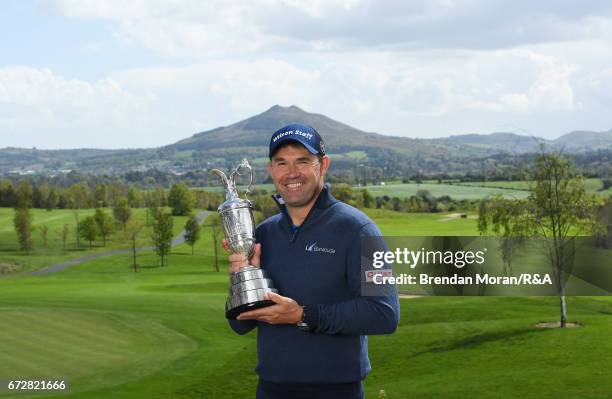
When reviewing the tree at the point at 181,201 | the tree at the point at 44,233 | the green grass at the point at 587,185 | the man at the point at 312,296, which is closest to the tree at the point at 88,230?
the tree at the point at 44,233

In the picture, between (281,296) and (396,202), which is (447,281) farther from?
(396,202)

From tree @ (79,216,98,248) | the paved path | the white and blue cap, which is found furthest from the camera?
tree @ (79,216,98,248)

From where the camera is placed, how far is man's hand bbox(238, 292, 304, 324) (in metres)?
4.53

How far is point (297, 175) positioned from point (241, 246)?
2.11 feet

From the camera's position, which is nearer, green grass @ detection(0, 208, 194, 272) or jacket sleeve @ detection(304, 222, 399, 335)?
jacket sleeve @ detection(304, 222, 399, 335)

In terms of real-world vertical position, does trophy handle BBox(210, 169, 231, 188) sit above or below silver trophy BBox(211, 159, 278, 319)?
above

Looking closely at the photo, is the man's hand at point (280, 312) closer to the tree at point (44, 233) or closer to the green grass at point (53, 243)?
the green grass at point (53, 243)

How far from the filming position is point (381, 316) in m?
4.61

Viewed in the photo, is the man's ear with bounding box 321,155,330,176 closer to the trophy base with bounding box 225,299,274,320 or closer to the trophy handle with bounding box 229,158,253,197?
the trophy handle with bounding box 229,158,253,197

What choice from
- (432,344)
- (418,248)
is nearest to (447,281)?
(418,248)

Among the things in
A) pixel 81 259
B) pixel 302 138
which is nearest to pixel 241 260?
pixel 302 138

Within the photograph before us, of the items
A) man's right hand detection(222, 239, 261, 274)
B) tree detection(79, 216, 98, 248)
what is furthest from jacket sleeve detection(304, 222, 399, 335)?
tree detection(79, 216, 98, 248)

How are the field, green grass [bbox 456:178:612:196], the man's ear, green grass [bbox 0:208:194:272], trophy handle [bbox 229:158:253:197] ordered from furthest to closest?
green grass [bbox 0:208:194:272]
green grass [bbox 456:178:612:196]
the field
trophy handle [bbox 229:158:253:197]
the man's ear

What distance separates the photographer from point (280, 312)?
457cm
